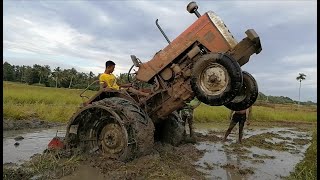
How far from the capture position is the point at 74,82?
256 feet

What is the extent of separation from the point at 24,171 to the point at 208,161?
12.6 ft

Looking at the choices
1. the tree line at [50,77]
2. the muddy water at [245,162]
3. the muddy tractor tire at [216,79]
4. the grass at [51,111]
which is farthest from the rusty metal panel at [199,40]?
the tree line at [50,77]

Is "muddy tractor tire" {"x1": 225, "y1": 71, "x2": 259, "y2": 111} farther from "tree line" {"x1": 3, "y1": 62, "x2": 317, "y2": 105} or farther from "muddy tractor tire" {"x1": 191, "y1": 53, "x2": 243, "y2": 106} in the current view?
"tree line" {"x1": 3, "y1": 62, "x2": 317, "y2": 105}

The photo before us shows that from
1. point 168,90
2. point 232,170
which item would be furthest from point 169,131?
point 232,170

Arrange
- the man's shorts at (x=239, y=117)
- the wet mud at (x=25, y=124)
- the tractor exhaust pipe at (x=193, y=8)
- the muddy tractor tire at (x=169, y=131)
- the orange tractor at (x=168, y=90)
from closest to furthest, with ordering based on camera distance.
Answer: the orange tractor at (x=168, y=90), the tractor exhaust pipe at (x=193, y=8), the muddy tractor tire at (x=169, y=131), the man's shorts at (x=239, y=117), the wet mud at (x=25, y=124)

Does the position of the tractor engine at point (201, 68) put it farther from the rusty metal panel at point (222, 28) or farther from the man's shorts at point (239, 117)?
the man's shorts at point (239, 117)

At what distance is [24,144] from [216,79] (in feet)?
17.4

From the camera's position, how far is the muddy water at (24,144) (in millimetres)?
7325

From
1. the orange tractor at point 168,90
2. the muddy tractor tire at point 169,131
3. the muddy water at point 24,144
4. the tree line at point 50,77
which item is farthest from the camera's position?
the tree line at point 50,77

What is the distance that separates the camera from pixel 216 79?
6262 mm

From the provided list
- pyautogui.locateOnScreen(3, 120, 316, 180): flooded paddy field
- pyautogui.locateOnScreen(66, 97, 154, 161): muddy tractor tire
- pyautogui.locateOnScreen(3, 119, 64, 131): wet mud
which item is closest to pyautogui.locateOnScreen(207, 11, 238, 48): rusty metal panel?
pyautogui.locateOnScreen(66, 97, 154, 161): muddy tractor tire

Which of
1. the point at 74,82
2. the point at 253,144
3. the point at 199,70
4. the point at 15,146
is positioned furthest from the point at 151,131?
the point at 74,82

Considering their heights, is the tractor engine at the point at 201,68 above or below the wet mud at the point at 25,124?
above

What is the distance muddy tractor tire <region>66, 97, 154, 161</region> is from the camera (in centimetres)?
643
